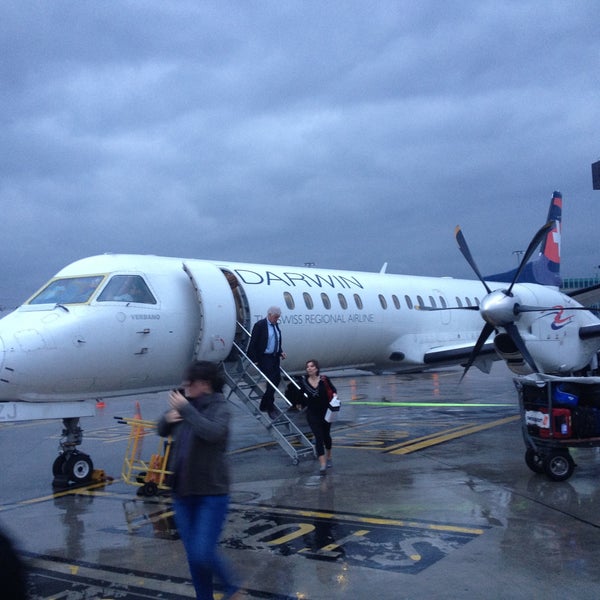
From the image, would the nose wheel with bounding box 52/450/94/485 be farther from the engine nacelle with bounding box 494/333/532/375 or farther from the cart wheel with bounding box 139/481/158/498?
the engine nacelle with bounding box 494/333/532/375

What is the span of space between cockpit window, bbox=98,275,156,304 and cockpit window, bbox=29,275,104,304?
192 mm

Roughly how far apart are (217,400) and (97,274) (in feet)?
21.4

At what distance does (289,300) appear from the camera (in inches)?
545

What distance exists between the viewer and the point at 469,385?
23453 millimetres

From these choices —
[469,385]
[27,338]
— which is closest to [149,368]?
[27,338]

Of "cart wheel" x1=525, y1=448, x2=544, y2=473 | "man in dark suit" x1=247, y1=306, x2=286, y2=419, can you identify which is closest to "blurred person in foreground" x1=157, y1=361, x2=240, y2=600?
"cart wheel" x1=525, y1=448, x2=544, y2=473

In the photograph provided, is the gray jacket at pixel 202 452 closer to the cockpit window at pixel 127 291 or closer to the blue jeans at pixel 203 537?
the blue jeans at pixel 203 537

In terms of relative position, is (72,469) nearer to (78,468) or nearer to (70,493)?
(78,468)

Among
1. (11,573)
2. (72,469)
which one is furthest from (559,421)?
(11,573)

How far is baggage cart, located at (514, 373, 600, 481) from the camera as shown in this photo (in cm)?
830

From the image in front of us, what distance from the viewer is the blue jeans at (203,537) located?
4.39m

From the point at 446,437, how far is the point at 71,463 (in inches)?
254

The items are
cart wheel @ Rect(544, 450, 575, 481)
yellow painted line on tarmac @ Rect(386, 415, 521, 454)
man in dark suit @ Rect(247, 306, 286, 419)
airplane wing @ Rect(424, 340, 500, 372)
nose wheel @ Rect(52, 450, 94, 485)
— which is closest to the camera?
cart wheel @ Rect(544, 450, 575, 481)

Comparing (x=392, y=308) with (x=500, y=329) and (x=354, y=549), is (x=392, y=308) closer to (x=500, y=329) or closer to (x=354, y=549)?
(x=500, y=329)
